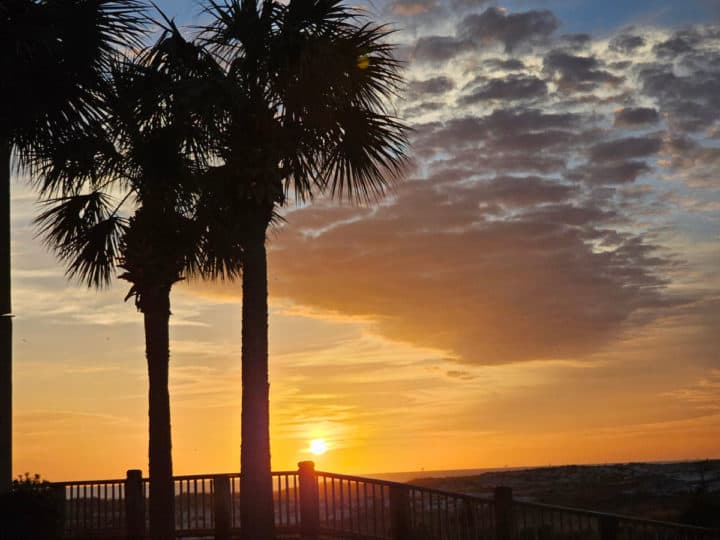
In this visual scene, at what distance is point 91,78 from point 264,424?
6336 mm

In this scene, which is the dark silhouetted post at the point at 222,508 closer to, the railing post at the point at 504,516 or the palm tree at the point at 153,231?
the palm tree at the point at 153,231

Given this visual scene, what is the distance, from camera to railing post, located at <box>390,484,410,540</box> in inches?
723

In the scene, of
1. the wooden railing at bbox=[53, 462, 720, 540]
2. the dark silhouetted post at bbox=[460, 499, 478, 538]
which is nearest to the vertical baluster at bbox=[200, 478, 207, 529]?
the wooden railing at bbox=[53, 462, 720, 540]

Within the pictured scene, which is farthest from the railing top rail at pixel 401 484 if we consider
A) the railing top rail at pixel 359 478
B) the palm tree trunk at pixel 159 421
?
the palm tree trunk at pixel 159 421

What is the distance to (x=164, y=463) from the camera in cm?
2038

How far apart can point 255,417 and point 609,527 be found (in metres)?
5.98

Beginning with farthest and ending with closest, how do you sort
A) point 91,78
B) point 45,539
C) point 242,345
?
point 45,539
point 242,345
point 91,78

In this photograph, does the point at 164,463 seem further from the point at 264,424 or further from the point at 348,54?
the point at 348,54

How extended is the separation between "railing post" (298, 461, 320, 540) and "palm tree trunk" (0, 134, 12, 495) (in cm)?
592

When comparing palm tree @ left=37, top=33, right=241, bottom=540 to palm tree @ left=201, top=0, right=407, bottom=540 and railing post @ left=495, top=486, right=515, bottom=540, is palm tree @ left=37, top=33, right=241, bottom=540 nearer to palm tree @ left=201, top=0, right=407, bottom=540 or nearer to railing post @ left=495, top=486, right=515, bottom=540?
palm tree @ left=201, top=0, right=407, bottom=540

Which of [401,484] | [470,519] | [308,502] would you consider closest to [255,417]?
[401,484]

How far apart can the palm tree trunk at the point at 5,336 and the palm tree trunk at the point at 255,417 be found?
5.24 meters

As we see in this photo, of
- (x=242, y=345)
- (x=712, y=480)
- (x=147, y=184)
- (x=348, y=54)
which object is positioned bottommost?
(x=712, y=480)

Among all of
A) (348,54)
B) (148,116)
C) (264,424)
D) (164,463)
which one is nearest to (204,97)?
(148,116)
